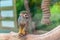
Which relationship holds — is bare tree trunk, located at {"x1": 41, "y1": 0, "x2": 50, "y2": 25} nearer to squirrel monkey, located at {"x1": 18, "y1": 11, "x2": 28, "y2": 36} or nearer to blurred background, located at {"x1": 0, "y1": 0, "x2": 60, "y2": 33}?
blurred background, located at {"x1": 0, "y1": 0, "x2": 60, "y2": 33}

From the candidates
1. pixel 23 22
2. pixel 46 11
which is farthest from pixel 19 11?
pixel 23 22

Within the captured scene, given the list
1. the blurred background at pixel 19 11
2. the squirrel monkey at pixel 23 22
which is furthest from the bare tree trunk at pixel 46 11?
the squirrel monkey at pixel 23 22

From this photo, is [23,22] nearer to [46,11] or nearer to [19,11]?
[46,11]

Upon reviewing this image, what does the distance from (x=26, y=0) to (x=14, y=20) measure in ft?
1.48

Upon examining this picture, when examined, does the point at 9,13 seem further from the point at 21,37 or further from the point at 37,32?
the point at 21,37

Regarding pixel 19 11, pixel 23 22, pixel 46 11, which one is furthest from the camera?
pixel 19 11

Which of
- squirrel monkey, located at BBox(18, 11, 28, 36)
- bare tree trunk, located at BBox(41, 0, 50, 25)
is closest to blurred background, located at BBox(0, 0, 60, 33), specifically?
bare tree trunk, located at BBox(41, 0, 50, 25)

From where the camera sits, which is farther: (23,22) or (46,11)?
(46,11)

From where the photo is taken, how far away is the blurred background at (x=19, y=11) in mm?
2980

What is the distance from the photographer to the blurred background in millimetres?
2980

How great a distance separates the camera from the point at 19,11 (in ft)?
10.5

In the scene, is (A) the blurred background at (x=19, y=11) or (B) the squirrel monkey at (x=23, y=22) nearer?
(B) the squirrel monkey at (x=23, y=22)

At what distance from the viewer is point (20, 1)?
318 cm

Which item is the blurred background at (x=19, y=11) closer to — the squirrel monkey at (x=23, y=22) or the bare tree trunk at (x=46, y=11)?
the bare tree trunk at (x=46, y=11)
